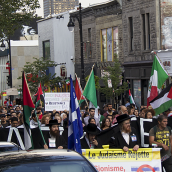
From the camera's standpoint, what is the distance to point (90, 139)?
8586 millimetres

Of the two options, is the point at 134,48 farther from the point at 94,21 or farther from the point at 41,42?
the point at 41,42

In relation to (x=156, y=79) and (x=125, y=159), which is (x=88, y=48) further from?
(x=125, y=159)

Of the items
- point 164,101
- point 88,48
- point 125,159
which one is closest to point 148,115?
point 164,101

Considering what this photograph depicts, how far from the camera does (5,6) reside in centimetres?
2041

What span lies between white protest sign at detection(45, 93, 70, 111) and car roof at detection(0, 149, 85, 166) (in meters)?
13.0

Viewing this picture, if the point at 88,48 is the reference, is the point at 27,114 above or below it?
below

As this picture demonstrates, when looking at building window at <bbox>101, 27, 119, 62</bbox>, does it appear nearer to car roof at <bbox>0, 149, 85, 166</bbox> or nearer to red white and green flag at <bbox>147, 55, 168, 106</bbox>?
red white and green flag at <bbox>147, 55, 168, 106</bbox>

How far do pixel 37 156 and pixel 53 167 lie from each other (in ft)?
0.99

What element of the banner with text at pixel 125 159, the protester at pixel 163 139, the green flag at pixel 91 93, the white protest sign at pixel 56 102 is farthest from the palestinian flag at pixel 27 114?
the white protest sign at pixel 56 102

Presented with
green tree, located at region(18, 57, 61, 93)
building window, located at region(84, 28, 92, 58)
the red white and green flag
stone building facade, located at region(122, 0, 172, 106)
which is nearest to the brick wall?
stone building facade, located at region(122, 0, 172, 106)

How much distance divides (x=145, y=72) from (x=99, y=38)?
23.4 feet

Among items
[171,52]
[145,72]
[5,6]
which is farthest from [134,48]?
[5,6]

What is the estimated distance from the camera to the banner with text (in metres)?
7.91

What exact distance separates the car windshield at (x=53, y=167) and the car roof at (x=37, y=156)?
69 mm
